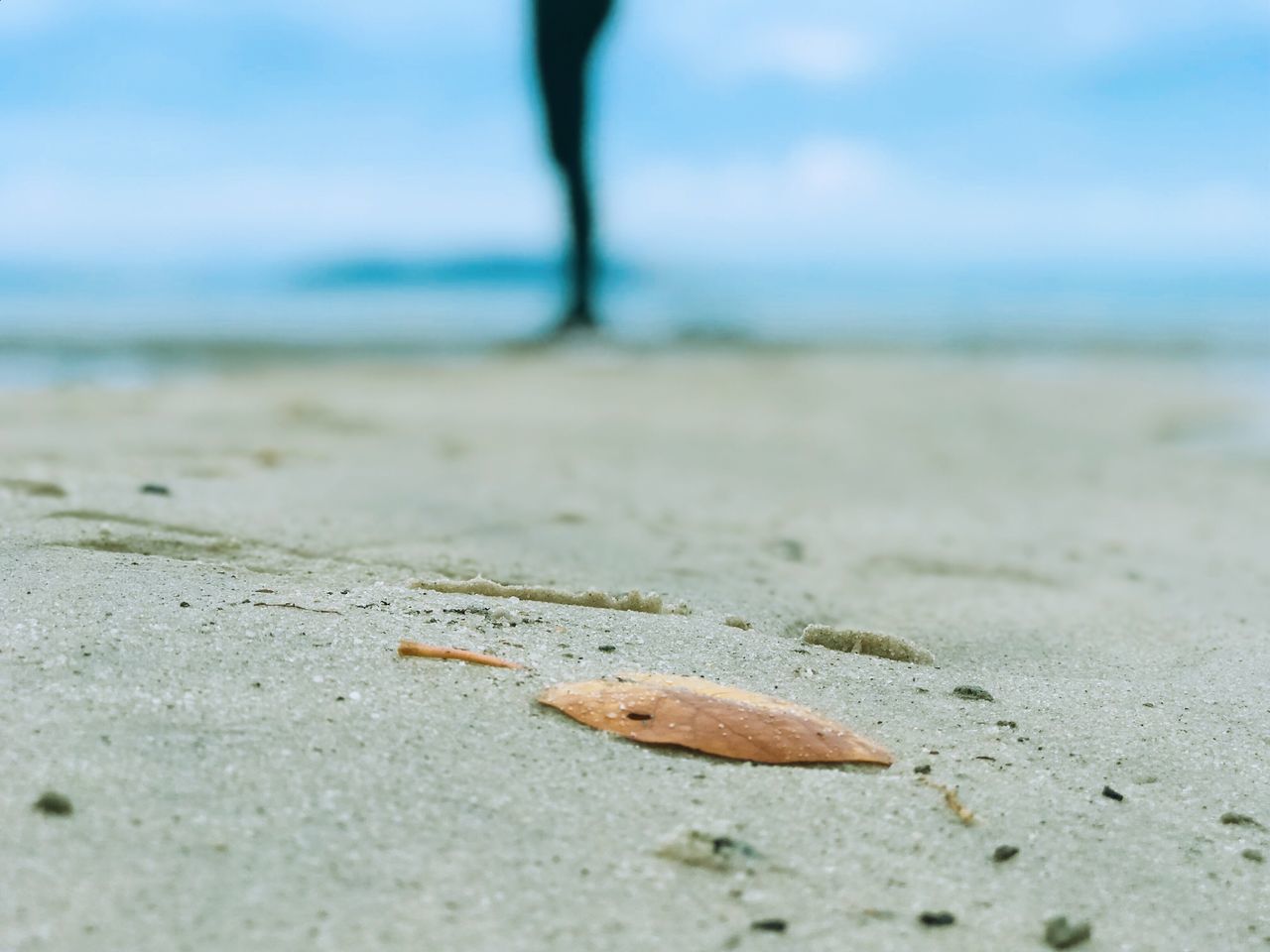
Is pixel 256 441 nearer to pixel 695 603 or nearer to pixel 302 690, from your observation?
pixel 695 603

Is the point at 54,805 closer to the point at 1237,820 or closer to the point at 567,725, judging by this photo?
the point at 567,725

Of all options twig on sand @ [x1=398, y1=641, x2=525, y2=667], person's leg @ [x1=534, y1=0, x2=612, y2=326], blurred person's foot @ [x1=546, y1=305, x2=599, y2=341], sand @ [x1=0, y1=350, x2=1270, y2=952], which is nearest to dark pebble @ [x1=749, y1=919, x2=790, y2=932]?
sand @ [x1=0, y1=350, x2=1270, y2=952]

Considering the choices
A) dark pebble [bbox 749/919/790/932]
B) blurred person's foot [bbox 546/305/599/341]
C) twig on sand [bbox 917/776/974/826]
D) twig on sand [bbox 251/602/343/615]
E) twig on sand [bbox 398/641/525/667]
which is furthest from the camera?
blurred person's foot [bbox 546/305/599/341]

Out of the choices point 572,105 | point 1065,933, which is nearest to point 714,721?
point 1065,933

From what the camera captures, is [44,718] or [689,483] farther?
[689,483]

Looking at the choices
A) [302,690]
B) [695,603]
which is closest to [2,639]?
[302,690]

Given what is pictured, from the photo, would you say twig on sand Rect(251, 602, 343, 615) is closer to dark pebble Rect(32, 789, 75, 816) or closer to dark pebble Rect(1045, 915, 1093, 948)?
dark pebble Rect(32, 789, 75, 816)
